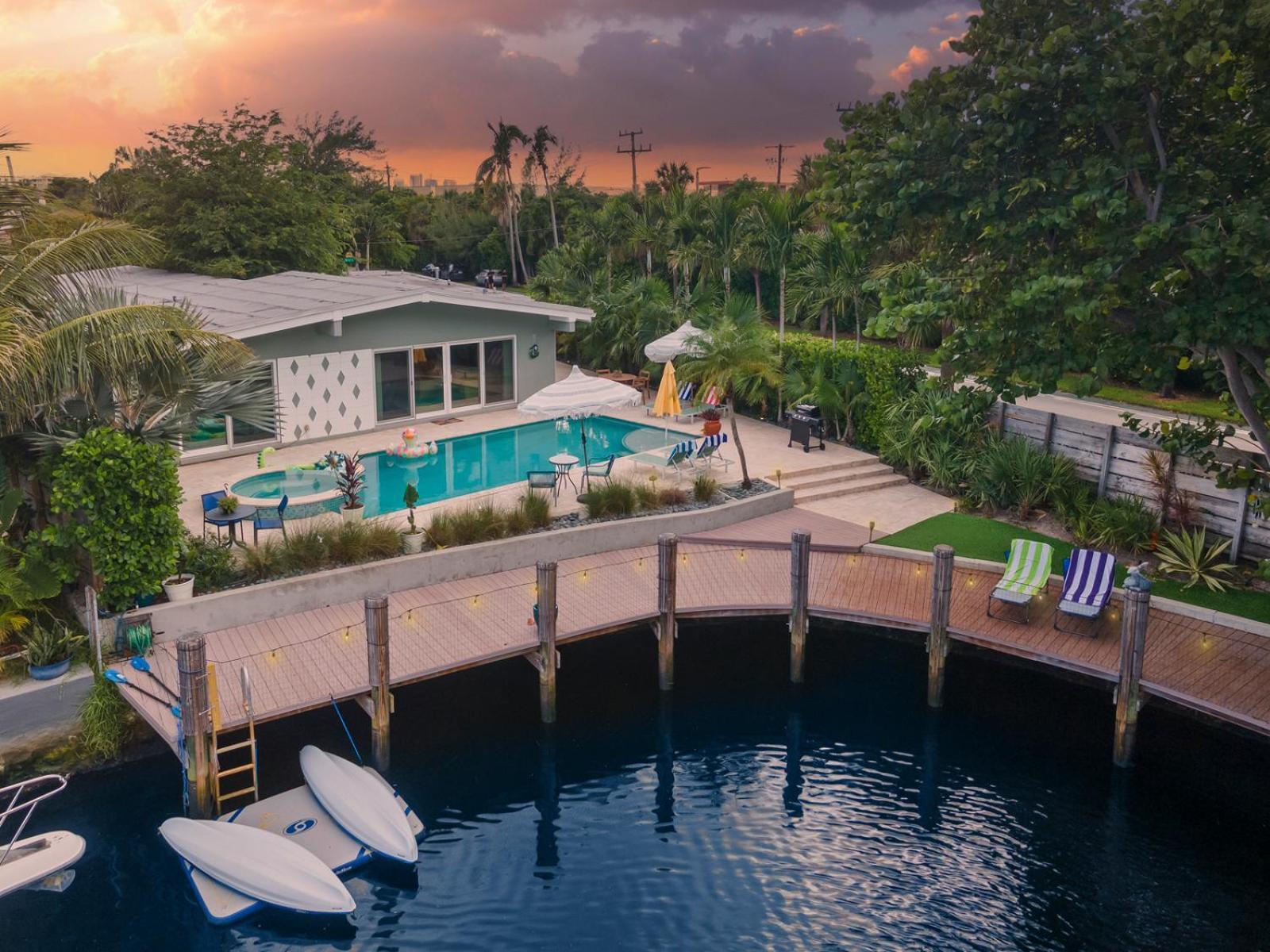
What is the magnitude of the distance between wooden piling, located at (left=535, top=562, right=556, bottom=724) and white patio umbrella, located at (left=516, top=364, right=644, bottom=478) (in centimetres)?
596

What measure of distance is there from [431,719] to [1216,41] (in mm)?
14111

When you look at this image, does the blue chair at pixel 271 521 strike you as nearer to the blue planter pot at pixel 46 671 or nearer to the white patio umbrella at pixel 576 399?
the blue planter pot at pixel 46 671

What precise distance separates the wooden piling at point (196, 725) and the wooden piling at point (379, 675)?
6.66 ft

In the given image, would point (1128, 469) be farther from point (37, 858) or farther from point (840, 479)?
point (37, 858)

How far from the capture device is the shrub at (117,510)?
14445 mm

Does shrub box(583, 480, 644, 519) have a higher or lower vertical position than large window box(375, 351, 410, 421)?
lower

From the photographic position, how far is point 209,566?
16.3m

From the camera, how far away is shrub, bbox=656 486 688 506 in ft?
67.9

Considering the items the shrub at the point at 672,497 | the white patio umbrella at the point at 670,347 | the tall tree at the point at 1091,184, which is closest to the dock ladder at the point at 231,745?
the shrub at the point at 672,497

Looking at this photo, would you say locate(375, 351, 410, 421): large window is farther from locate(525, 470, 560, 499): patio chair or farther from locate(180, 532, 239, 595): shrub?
locate(180, 532, 239, 595): shrub

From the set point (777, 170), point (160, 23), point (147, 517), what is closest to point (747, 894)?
point (147, 517)

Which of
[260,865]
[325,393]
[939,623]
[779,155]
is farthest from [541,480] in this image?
[779,155]

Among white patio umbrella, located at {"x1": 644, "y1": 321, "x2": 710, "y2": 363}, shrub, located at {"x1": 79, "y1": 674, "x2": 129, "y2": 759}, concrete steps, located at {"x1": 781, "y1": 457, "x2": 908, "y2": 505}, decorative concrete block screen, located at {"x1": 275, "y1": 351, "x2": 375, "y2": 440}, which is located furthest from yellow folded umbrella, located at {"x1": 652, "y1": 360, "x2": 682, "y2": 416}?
shrub, located at {"x1": 79, "y1": 674, "x2": 129, "y2": 759}

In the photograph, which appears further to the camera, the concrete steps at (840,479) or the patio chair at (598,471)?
the concrete steps at (840,479)
